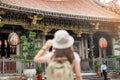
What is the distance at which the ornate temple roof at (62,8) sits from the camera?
13.5m

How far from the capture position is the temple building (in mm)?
13898

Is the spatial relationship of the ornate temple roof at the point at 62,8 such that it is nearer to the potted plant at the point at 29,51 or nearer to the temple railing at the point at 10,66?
the potted plant at the point at 29,51

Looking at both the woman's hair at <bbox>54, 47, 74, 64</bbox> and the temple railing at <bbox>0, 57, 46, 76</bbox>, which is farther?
the temple railing at <bbox>0, 57, 46, 76</bbox>

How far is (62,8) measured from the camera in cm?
1683

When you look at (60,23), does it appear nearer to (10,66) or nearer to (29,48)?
(29,48)

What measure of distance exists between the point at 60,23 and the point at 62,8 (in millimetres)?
1214

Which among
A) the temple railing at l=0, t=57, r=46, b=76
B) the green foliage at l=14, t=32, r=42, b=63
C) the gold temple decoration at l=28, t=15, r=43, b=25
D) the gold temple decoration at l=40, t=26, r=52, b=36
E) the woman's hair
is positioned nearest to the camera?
the woman's hair

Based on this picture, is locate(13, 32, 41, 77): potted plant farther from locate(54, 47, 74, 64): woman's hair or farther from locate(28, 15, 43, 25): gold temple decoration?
locate(54, 47, 74, 64): woman's hair

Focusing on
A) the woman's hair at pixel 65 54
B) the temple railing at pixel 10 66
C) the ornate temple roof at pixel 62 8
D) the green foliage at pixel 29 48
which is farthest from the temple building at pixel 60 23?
the woman's hair at pixel 65 54

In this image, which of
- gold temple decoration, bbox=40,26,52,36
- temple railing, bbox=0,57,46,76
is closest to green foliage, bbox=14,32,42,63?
temple railing, bbox=0,57,46,76

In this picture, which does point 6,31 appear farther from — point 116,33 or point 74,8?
point 116,33

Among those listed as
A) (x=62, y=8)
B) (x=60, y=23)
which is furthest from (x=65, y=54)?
(x=62, y=8)

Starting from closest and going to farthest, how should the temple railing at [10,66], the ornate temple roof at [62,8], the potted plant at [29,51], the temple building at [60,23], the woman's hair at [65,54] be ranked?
the woman's hair at [65,54] < the potted plant at [29,51] < the temple railing at [10,66] < the ornate temple roof at [62,8] < the temple building at [60,23]

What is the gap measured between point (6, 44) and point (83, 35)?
16.6ft
